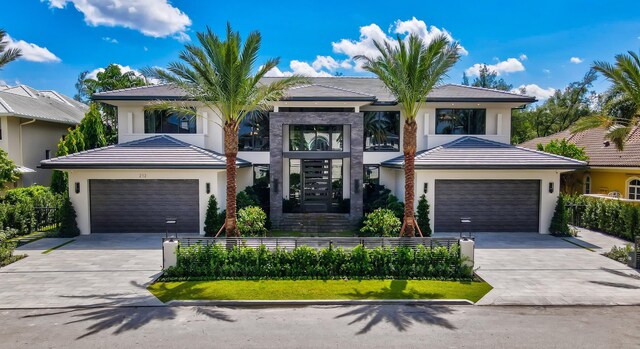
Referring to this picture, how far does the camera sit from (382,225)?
52.3ft

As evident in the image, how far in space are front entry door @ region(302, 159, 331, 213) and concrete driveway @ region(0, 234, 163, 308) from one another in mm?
7769

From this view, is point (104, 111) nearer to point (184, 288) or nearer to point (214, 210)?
point (214, 210)

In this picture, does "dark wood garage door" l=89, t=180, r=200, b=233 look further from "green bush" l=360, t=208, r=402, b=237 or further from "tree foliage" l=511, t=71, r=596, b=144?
"tree foliage" l=511, t=71, r=596, b=144

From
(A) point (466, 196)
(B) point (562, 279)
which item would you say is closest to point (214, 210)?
(A) point (466, 196)

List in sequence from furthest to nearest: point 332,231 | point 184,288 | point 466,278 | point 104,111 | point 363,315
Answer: point 104,111 < point 332,231 < point 466,278 < point 184,288 < point 363,315

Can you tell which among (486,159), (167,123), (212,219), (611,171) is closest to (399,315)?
(212,219)

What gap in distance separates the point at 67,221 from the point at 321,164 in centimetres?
1204

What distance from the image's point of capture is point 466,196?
17.9 metres

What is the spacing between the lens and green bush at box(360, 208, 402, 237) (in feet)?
51.6

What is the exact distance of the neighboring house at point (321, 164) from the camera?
17266 millimetres

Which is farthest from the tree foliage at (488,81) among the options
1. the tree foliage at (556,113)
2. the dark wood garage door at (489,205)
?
the dark wood garage door at (489,205)

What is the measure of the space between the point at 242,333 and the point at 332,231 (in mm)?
10661

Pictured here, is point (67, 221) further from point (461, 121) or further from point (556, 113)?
point (556, 113)

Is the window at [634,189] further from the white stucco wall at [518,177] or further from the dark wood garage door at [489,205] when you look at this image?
the dark wood garage door at [489,205]
